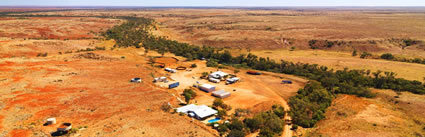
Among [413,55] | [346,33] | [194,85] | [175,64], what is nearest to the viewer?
[194,85]

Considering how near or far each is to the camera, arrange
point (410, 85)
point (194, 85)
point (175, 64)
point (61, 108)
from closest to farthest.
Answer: point (61, 108) → point (410, 85) → point (194, 85) → point (175, 64)

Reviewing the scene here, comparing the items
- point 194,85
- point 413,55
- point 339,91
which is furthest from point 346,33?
point 194,85

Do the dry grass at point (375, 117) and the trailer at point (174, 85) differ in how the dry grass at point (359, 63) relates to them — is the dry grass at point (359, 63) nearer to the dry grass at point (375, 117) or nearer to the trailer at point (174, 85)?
the dry grass at point (375, 117)

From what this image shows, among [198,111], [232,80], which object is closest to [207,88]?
[232,80]

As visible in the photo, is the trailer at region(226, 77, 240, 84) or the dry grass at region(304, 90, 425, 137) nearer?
the dry grass at region(304, 90, 425, 137)

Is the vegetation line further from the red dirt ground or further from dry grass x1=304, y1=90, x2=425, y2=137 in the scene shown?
the red dirt ground

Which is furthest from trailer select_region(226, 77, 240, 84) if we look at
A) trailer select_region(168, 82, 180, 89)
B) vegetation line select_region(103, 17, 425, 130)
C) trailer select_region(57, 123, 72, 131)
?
trailer select_region(57, 123, 72, 131)

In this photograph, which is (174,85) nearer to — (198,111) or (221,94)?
(221,94)

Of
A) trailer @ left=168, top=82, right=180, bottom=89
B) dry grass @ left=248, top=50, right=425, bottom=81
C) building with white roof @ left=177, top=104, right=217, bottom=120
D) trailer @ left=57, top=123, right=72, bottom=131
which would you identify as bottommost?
building with white roof @ left=177, top=104, right=217, bottom=120

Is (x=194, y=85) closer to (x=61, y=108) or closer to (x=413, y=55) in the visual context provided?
(x=61, y=108)
